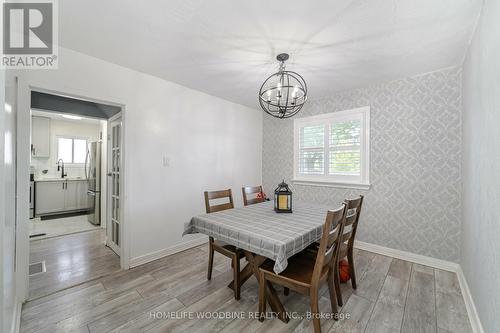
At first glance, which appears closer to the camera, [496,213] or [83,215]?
[496,213]

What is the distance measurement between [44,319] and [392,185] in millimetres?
3894

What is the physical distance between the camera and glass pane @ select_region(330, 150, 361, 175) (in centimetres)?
324

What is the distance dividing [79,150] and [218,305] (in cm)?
605

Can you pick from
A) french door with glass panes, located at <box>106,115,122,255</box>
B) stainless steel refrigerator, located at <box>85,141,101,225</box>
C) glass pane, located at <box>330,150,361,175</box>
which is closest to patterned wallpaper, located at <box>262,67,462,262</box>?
glass pane, located at <box>330,150,361,175</box>

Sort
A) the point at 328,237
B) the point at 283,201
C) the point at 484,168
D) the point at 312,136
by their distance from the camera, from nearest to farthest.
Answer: the point at 328,237
the point at 484,168
the point at 283,201
the point at 312,136

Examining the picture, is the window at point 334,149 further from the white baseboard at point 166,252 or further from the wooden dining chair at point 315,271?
the white baseboard at point 166,252

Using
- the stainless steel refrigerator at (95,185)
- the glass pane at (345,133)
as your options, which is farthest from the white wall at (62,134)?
the glass pane at (345,133)

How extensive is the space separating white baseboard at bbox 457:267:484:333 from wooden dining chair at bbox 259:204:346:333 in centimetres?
99

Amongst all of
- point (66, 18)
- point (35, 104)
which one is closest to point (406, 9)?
point (66, 18)

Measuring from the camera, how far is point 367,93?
10.2 ft

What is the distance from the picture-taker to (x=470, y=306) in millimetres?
1763

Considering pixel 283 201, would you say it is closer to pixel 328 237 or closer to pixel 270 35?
pixel 328 237

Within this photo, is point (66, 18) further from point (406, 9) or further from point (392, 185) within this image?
point (392, 185)

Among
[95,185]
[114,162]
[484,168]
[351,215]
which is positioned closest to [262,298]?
[351,215]
